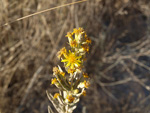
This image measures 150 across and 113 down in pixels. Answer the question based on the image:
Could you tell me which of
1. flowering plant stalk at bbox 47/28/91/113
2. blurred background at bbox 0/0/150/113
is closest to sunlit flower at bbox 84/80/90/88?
flowering plant stalk at bbox 47/28/91/113

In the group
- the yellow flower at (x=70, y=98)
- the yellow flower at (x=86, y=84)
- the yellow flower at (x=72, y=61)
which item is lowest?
the yellow flower at (x=70, y=98)

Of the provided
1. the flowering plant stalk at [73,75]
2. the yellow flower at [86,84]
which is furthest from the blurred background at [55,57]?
the yellow flower at [86,84]

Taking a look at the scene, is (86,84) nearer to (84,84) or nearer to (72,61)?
(84,84)

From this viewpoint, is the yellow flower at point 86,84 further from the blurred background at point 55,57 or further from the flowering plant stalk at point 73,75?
the blurred background at point 55,57

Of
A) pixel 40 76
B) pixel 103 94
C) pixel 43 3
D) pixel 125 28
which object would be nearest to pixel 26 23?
pixel 43 3

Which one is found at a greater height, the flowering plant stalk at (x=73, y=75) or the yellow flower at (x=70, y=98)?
the flowering plant stalk at (x=73, y=75)

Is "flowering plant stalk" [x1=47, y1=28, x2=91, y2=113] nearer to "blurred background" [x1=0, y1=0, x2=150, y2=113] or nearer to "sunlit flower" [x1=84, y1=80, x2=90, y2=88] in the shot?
"sunlit flower" [x1=84, y1=80, x2=90, y2=88]
